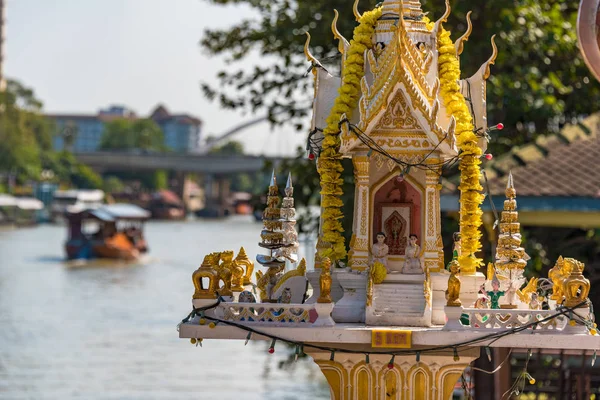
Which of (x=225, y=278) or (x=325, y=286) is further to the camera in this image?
(x=225, y=278)

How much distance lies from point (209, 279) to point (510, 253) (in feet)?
A: 11.4

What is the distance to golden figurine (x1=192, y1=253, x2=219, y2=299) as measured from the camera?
1424 cm

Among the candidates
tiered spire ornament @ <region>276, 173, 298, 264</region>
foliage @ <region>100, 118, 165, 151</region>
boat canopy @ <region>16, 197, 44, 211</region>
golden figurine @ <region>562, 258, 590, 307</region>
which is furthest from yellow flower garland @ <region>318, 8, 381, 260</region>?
foliage @ <region>100, 118, 165, 151</region>

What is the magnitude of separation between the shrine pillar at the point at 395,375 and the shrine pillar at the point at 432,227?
1.16 metres

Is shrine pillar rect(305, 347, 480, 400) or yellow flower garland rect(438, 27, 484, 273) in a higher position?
yellow flower garland rect(438, 27, 484, 273)

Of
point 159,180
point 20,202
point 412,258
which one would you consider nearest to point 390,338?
point 412,258

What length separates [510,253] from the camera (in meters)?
14.9

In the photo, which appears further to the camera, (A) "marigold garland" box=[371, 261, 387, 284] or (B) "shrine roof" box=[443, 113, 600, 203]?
(B) "shrine roof" box=[443, 113, 600, 203]

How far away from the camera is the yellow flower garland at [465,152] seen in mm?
15227

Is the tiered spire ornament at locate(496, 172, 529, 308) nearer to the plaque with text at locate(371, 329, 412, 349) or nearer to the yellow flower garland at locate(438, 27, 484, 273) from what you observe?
the yellow flower garland at locate(438, 27, 484, 273)

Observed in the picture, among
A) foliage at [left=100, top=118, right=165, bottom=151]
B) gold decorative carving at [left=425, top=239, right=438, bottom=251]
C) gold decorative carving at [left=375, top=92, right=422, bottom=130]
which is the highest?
foliage at [left=100, top=118, right=165, bottom=151]

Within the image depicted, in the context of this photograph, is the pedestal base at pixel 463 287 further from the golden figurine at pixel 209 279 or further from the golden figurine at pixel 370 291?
the golden figurine at pixel 209 279

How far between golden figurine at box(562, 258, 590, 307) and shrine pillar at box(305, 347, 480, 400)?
4.25ft

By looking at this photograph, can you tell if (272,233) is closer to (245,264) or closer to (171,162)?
(245,264)
